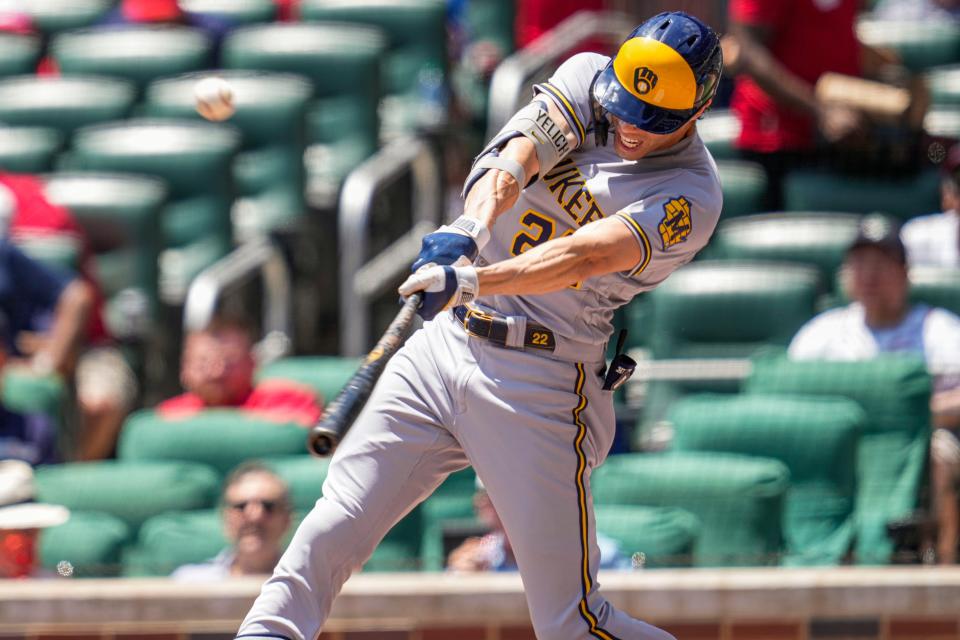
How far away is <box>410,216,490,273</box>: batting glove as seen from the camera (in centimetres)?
296

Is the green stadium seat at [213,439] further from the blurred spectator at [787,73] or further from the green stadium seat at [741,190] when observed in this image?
the blurred spectator at [787,73]

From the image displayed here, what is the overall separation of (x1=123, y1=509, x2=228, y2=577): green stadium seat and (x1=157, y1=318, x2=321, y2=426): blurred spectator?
19.9 inches

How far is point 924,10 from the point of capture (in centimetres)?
681

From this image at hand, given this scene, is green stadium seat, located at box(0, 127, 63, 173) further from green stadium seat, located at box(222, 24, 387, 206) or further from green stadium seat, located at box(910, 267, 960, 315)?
green stadium seat, located at box(910, 267, 960, 315)

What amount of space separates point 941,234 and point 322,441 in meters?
3.14

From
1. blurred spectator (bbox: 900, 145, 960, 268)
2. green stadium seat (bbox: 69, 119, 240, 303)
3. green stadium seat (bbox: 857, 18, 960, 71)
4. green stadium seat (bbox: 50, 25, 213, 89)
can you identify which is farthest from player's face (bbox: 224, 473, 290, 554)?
green stadium seat (bbox: 857, 18, 960, 71)

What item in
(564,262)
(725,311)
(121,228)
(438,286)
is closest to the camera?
(438,286)

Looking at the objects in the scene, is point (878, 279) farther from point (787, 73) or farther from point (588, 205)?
point (588, 205)

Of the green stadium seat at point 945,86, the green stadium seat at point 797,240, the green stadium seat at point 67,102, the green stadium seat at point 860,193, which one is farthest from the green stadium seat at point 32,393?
the green stadium seat at point 945,86

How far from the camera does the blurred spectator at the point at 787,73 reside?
5.70 metres

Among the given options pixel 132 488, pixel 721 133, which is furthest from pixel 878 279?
pixel 132 488

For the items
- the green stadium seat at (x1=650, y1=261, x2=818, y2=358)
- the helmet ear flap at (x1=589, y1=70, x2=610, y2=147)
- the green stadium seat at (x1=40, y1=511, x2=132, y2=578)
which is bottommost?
the green stadium seat at (x1=40, y1=511, x2=132, y2=578)

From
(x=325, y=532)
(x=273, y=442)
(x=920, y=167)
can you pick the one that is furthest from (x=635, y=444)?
(x=325, y=532)

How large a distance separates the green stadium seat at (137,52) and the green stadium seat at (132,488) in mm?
2548
